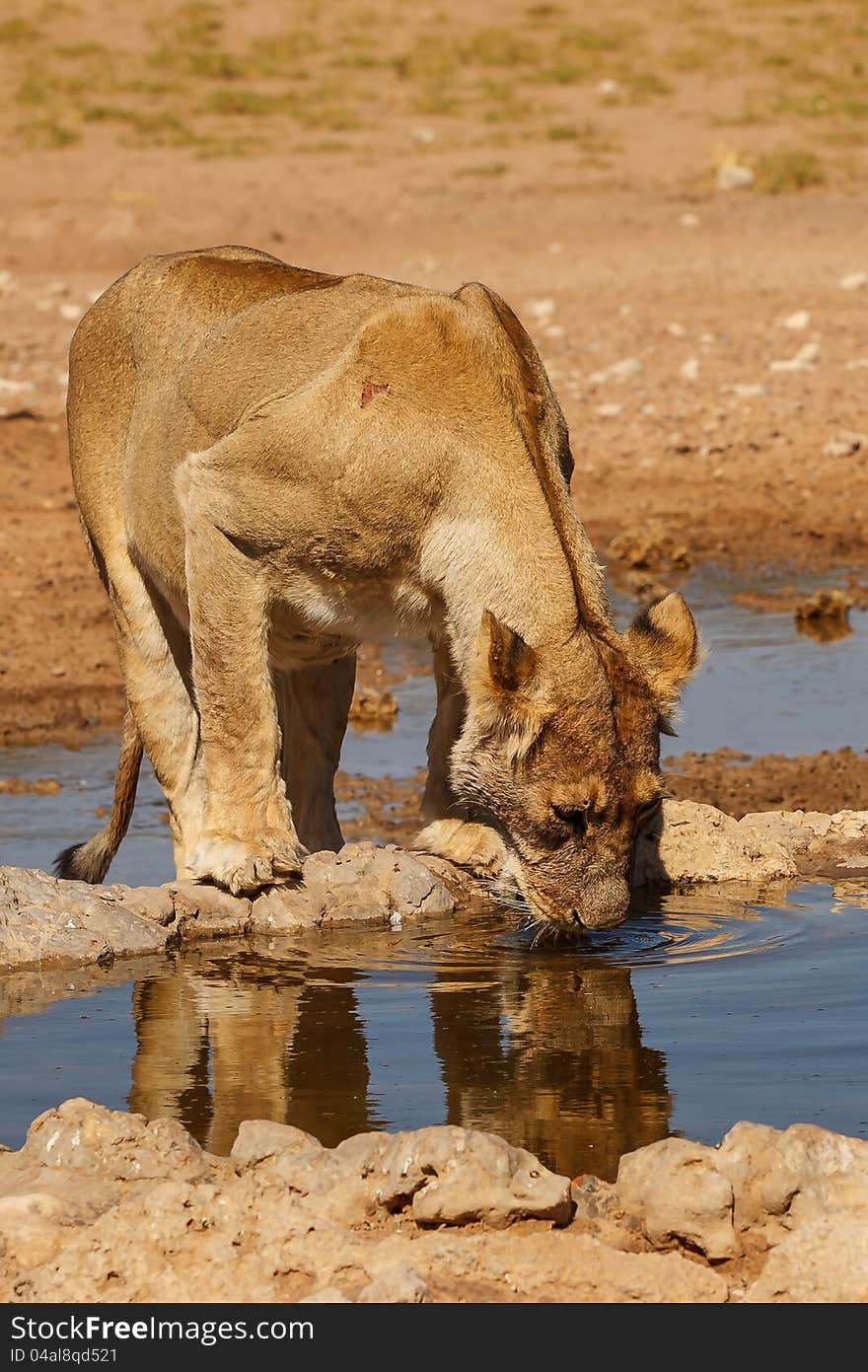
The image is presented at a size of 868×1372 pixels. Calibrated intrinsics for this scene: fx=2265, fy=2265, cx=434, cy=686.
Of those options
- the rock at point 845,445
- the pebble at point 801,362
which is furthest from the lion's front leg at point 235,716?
the pebble at point 801,362

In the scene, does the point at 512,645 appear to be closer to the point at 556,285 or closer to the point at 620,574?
the point at 620,574

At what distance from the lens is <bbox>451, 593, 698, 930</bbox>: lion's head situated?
5.50 m

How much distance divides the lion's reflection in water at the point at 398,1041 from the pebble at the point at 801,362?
9662 millimetres

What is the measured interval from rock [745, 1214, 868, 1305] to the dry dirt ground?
4070mm

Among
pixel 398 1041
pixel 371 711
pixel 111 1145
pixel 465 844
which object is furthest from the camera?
pixel 371 711

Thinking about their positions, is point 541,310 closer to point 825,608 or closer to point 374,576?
point 825,608

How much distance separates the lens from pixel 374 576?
5.98m

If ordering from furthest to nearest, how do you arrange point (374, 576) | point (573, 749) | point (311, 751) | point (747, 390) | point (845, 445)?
1. point (747, 390)
2. point (845, 445)
3. point (311, 751)
4. point (374, 576)
5. point (573, 749)

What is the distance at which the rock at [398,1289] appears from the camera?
370 centimetres

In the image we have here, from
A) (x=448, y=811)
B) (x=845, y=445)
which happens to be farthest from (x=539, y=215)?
(x=448, y=811)

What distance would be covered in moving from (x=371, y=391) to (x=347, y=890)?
1388mm

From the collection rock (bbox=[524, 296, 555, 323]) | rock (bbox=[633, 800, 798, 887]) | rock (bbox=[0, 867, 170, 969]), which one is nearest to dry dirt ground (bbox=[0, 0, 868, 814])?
rock (bbox=[524, 296, 555, 323])

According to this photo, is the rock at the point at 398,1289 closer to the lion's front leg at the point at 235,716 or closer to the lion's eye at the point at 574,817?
the lion's eye at the point at 574,817
